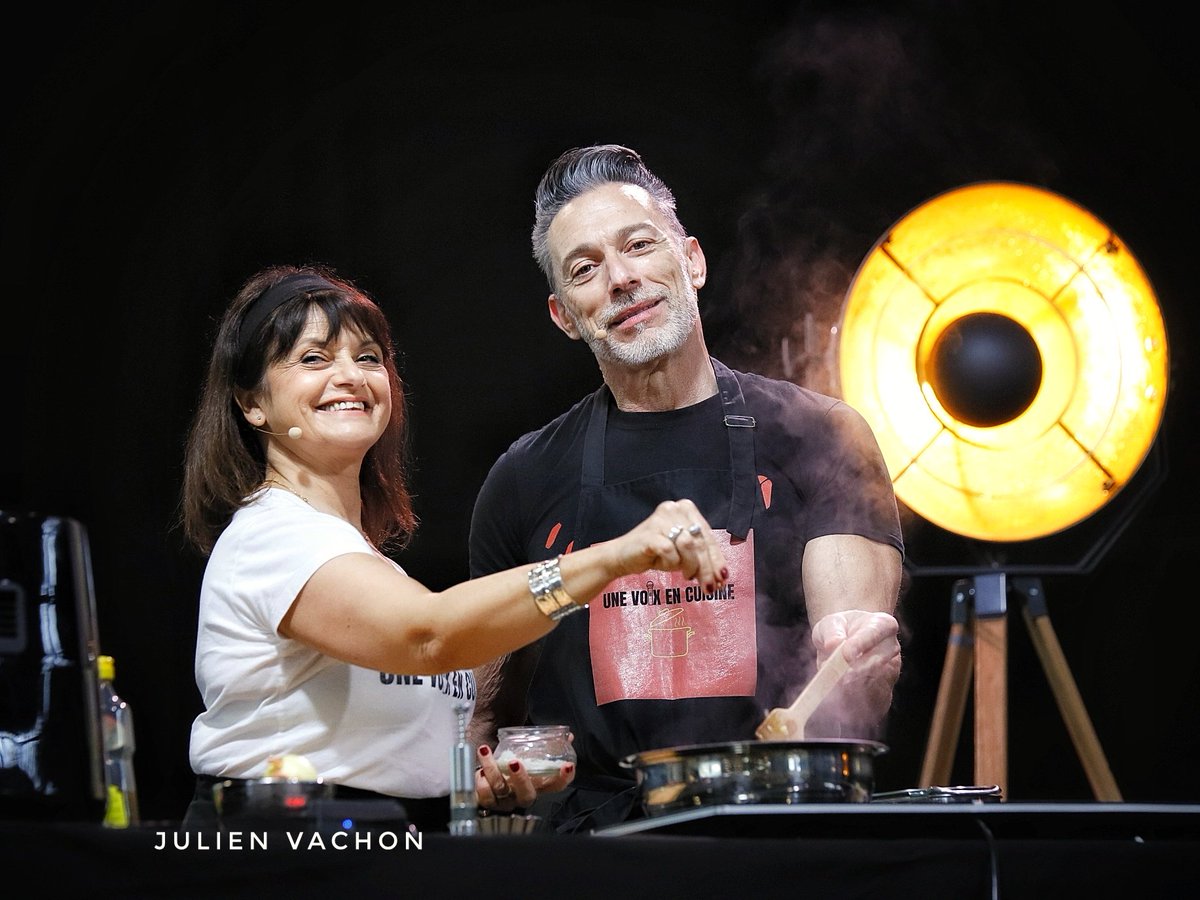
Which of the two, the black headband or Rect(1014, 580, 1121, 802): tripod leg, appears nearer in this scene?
the black headband

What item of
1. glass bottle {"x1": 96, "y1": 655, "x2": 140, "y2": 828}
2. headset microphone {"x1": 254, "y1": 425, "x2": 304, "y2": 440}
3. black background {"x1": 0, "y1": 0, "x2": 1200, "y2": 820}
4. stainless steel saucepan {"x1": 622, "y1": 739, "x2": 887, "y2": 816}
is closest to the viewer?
stainless steel saucepan {"x1": 622, "y1": 739, "x2": 887, "y2": 816}

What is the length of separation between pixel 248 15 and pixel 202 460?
147 centimetres

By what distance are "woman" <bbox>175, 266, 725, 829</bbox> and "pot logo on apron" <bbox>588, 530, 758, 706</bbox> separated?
419 millimetres

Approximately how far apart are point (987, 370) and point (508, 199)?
1196mm

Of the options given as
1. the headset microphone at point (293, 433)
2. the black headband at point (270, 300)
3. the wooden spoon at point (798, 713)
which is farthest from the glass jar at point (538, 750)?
the black headband at point (270, 300)

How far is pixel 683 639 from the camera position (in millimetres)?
2346

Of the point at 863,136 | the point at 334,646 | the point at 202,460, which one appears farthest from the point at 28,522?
the point at 863,136

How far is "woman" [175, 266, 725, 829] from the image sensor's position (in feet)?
5.18

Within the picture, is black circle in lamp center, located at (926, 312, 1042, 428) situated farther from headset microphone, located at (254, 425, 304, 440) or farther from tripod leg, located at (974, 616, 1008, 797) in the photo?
headset microphone, located at (254, 425, 304, 440)

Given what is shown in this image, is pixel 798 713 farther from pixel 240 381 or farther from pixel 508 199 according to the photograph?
pixel 508 199

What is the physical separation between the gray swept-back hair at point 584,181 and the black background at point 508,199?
441mm

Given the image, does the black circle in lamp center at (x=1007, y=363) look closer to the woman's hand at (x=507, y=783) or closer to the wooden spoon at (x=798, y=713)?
the wooden spoon at (x=798, y=713)

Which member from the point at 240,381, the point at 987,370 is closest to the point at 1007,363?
the point at 987,370

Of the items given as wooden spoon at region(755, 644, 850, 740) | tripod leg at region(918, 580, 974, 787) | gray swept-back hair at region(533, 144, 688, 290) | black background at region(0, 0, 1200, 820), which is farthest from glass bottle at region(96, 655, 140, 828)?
tripod leg at region(918, 580, 974, 787)
